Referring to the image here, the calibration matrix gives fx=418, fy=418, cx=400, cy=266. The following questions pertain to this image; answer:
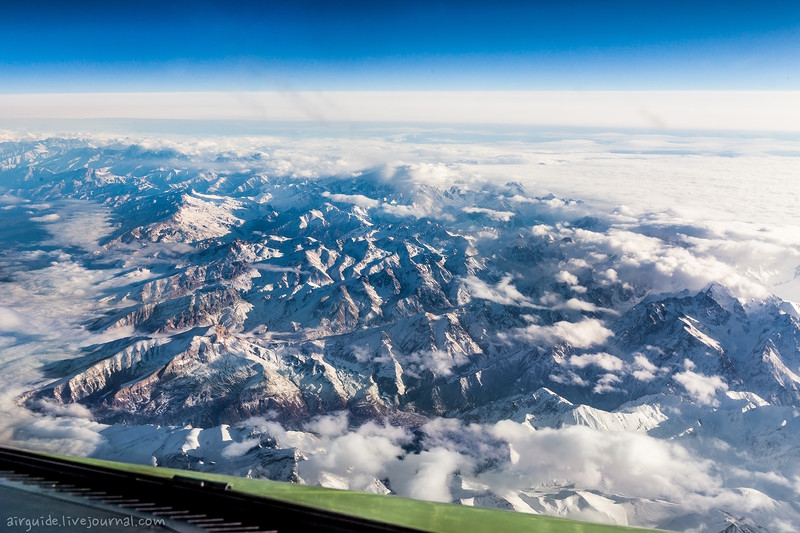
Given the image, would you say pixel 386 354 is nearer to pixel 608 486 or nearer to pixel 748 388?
pixel 608 486

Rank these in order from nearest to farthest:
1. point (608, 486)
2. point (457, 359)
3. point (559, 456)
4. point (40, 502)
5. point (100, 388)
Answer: point (40, 502)
point (608, 486)
point (559, 456)
point (100, 388)
point (457, 359)

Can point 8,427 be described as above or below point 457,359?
above

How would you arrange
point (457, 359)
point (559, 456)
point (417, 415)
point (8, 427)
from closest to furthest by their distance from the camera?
point (8, 427)
point (559, 456)
point (417, 415)
point (457, 359)

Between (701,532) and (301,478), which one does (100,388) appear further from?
(701,532)

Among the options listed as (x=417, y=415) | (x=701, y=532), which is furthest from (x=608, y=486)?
(x=417, y=415)

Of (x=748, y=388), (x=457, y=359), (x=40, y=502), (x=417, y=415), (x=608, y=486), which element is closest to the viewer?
(x=40, y=502)

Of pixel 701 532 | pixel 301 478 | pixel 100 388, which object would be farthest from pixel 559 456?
pixel 100 388

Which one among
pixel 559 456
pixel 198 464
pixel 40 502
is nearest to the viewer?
pixel 40 502

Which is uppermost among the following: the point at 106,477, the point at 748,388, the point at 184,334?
the point at 106,477

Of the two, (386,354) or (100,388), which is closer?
(100,388)
